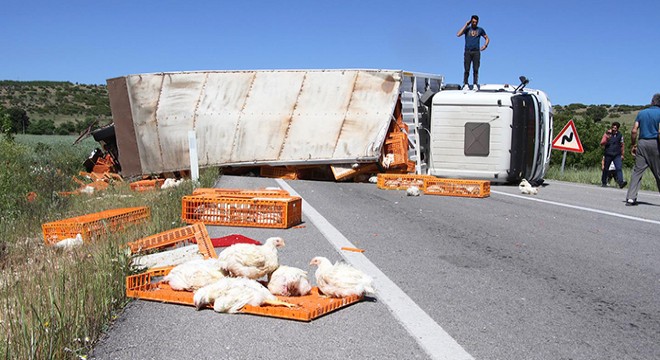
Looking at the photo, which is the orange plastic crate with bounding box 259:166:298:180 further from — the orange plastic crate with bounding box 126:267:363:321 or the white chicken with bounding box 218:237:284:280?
the white chicken with bounding box 218:237:284:280

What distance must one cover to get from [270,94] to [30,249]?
10.2 meters

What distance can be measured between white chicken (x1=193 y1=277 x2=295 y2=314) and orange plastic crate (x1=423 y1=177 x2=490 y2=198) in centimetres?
890

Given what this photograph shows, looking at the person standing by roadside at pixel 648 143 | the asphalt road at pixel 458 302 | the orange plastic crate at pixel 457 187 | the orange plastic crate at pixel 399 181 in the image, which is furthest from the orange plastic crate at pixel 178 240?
the person standing by roadside at pixel 648 143

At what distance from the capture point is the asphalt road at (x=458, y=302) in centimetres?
366

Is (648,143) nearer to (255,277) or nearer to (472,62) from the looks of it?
(472,62)

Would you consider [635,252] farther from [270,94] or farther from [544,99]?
[270,94]

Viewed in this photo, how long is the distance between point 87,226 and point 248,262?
10.7 feet

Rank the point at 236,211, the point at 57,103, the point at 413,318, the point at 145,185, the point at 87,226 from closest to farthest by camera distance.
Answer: the point at 413,318
the point at 87,226
the point at 236,211
the point at 145,185
the point at 57,103

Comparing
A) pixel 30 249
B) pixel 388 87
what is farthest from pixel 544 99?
pixel 30 249

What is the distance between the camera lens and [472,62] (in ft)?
55.6

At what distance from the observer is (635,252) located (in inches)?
268

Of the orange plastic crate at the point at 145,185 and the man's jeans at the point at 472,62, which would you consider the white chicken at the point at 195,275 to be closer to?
the orange plastic crate at the point at 145,185

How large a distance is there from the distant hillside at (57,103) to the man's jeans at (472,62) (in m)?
49.9

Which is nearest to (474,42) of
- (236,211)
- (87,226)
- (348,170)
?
(348,170)
